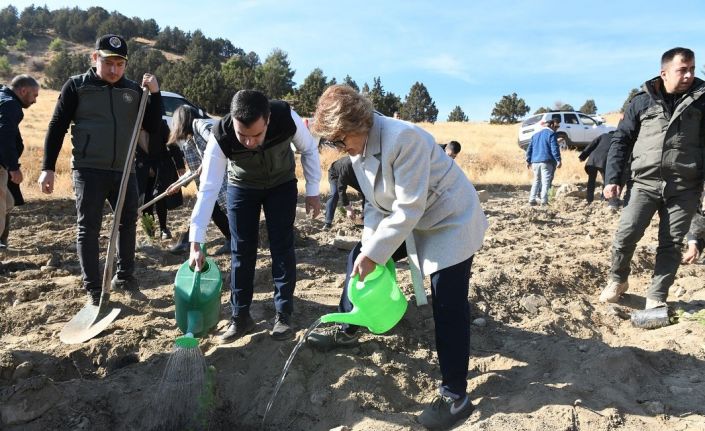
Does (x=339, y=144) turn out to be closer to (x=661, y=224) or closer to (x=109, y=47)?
(x=109, y=47)

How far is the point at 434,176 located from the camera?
2.46 m

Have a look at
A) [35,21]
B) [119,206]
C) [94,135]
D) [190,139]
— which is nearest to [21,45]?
[35,21]

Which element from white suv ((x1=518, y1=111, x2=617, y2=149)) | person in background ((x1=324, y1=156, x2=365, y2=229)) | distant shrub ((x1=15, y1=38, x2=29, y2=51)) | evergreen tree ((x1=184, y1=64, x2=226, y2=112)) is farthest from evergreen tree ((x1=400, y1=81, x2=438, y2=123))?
distant shrub ((x1=15, y1=38, x2=29, y2=51))

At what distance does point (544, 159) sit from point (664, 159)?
19.2 feet

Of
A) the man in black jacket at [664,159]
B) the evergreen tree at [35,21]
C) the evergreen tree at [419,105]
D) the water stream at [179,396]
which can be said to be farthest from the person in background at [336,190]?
the evergreen tree at [35,21]

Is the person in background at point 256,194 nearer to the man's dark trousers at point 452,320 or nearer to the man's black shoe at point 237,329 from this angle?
the man's black shoe at point 237,329

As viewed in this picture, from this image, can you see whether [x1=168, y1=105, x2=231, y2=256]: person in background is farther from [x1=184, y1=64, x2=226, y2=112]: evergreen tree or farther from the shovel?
[x1=184, y1=64, x2=226, y2=112]: evergreen tree

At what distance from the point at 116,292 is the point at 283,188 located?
177cm

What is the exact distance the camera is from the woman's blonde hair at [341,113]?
2.24 meters

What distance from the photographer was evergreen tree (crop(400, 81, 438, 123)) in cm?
4853

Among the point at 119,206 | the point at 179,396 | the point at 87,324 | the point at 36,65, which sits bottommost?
the point at 179,396

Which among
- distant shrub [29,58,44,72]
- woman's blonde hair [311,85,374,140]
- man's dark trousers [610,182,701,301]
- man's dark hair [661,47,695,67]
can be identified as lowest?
man's dark trousers [610,182,701,301]

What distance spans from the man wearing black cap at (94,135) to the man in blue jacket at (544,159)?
7.21 meters

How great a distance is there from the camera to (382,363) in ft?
10.5
